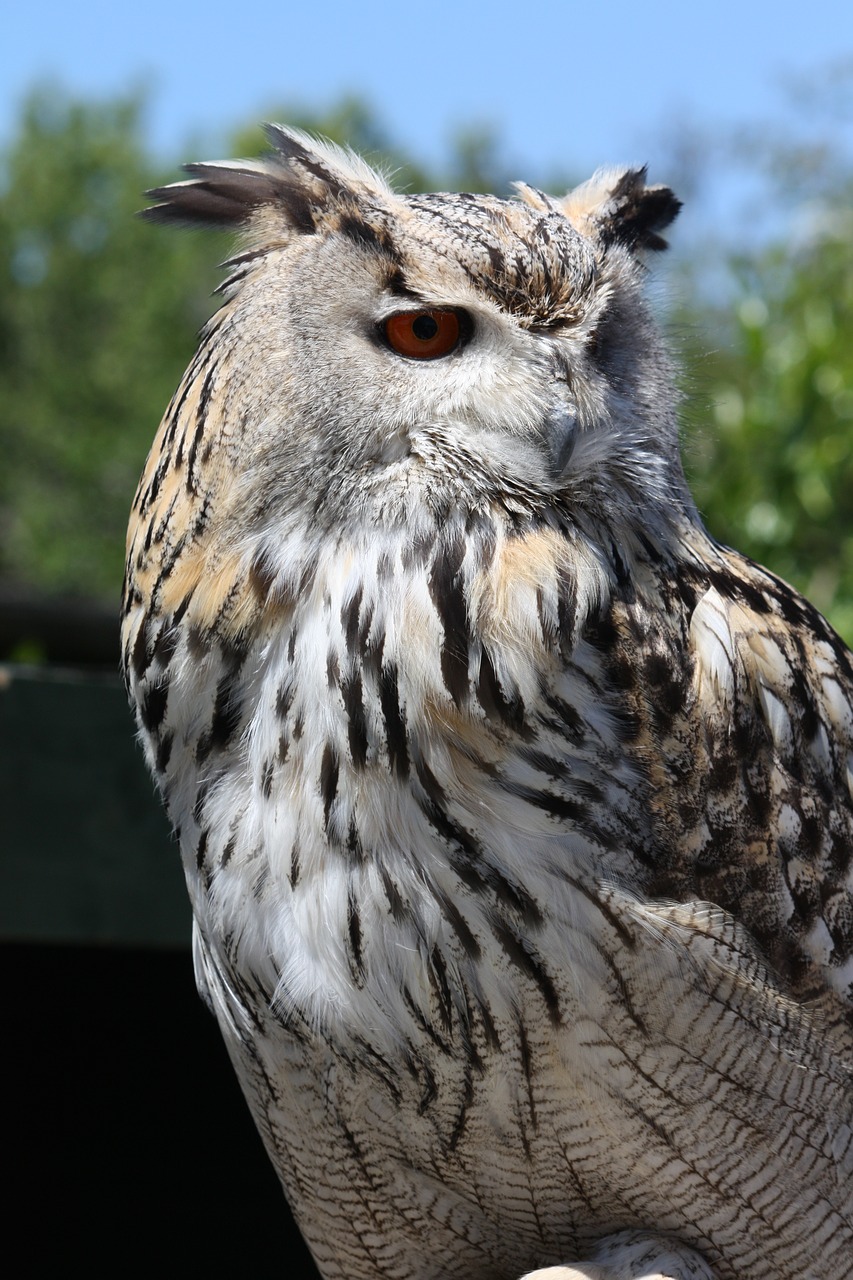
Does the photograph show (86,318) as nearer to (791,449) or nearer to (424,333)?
(791,449)

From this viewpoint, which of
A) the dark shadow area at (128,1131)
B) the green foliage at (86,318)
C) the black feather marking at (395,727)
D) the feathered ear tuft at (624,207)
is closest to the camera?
the black feather marking at (395,727)

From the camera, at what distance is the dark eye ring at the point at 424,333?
1.53 m

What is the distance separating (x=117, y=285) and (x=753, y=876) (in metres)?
26.2

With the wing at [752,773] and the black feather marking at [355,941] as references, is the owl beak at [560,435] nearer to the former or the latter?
the wing at [752,773]

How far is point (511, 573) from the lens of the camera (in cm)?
151

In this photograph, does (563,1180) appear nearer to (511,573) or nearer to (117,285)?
(511,573)

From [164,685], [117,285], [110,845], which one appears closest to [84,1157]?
[110,845]

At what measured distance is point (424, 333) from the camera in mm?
1533

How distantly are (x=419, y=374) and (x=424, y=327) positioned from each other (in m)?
0.06

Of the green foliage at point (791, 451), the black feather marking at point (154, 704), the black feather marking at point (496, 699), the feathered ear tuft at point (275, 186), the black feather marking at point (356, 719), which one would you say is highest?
the feathered ear tuft at point (275, 186)

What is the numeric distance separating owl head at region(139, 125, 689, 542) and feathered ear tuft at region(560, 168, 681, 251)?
17 centimetres

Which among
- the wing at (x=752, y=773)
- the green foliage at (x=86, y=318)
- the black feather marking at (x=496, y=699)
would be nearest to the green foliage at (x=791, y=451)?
the wing at (x=752, y=773)

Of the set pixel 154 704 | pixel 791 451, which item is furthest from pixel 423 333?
pixel 791 451

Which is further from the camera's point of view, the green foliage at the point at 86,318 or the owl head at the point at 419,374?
the green foliage at the point at 86,318
